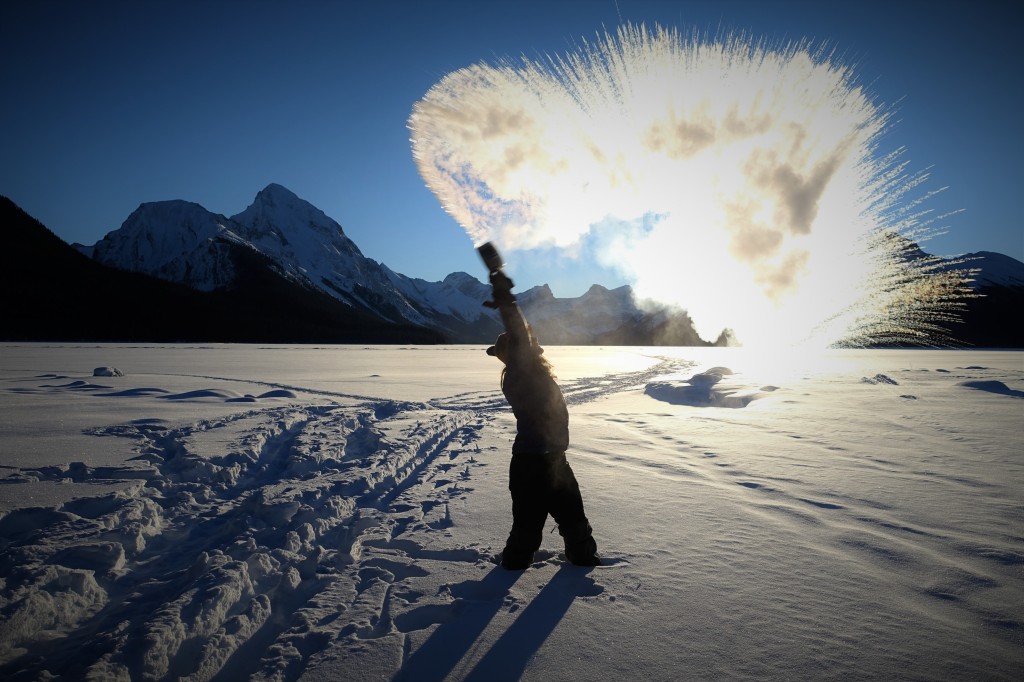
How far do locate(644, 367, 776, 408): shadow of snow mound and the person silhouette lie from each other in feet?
33.8

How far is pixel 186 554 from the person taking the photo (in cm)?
361

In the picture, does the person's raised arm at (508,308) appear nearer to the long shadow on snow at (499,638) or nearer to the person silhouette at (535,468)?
the person silhouette at (535,468)

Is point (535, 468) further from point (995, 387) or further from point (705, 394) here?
point (995, 387)

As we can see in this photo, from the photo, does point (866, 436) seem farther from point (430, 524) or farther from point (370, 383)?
point (370, 383)

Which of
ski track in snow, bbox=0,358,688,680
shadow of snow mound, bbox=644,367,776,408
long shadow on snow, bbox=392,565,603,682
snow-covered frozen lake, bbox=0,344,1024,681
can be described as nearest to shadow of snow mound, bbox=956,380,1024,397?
shadow of snow mound, bbox=644,367,776,408

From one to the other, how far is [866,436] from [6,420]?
15814 millimetres

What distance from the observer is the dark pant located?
11.4ft

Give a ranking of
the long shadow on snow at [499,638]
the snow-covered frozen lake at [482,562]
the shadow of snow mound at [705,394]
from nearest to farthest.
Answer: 1. the long shadow on snow at [499,638]
2. the snow-covered frozen lake at [482,562]
3. the shadow of snow mound at [705,394]

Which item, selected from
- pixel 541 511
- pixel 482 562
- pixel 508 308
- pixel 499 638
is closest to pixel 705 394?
pixel 541 511

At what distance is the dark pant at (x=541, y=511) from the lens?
3473 mm

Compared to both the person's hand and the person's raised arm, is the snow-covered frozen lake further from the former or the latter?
the person's hand

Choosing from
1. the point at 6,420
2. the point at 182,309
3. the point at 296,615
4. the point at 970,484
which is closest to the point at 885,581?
the point at 970,484

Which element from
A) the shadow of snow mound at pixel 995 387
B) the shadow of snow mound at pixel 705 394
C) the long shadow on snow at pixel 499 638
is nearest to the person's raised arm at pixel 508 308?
the long shadow on snow at pixel 499 638

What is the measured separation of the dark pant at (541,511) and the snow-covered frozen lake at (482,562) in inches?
5.8
